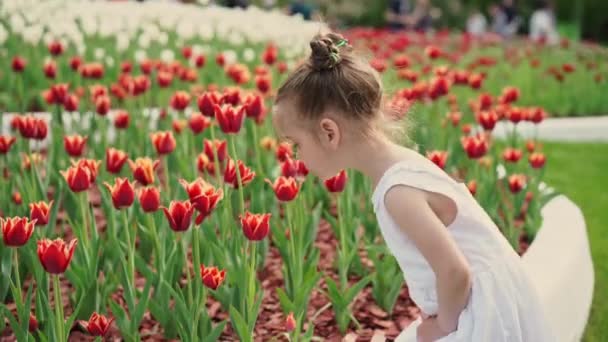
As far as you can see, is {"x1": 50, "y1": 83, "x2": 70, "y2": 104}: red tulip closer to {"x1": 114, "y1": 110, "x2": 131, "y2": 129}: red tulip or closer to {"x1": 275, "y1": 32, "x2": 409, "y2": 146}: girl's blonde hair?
{"x1": 114, "y1": 110, "x2": 131, "y2": 129}: red tulip

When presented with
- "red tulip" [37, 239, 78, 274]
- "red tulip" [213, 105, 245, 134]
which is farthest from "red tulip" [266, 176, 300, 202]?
"red tulip" [37, 239, 78, 274]

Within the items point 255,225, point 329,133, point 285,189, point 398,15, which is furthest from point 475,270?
point 398,15

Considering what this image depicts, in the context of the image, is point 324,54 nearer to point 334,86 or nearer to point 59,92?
point 334,86

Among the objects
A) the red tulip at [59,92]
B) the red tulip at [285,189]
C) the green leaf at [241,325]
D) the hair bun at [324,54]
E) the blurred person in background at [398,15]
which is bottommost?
the blurred person in background at [398,15]

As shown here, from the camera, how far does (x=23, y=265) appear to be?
311 centimetres

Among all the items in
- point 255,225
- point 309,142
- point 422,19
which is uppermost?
point 309,142

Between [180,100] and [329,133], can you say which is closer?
[329,133]

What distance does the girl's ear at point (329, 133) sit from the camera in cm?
200

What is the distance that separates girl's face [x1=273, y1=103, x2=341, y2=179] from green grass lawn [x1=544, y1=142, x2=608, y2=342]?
1.62m

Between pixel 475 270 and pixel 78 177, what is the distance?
3.80ft

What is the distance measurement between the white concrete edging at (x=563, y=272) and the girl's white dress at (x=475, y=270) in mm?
719

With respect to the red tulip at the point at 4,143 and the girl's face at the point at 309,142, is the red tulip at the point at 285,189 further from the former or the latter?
the red tulip at the point at 4,143

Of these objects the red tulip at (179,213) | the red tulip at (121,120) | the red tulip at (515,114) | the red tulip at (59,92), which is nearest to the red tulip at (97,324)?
the red tulip at (179,213)

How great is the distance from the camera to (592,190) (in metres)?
5.50
